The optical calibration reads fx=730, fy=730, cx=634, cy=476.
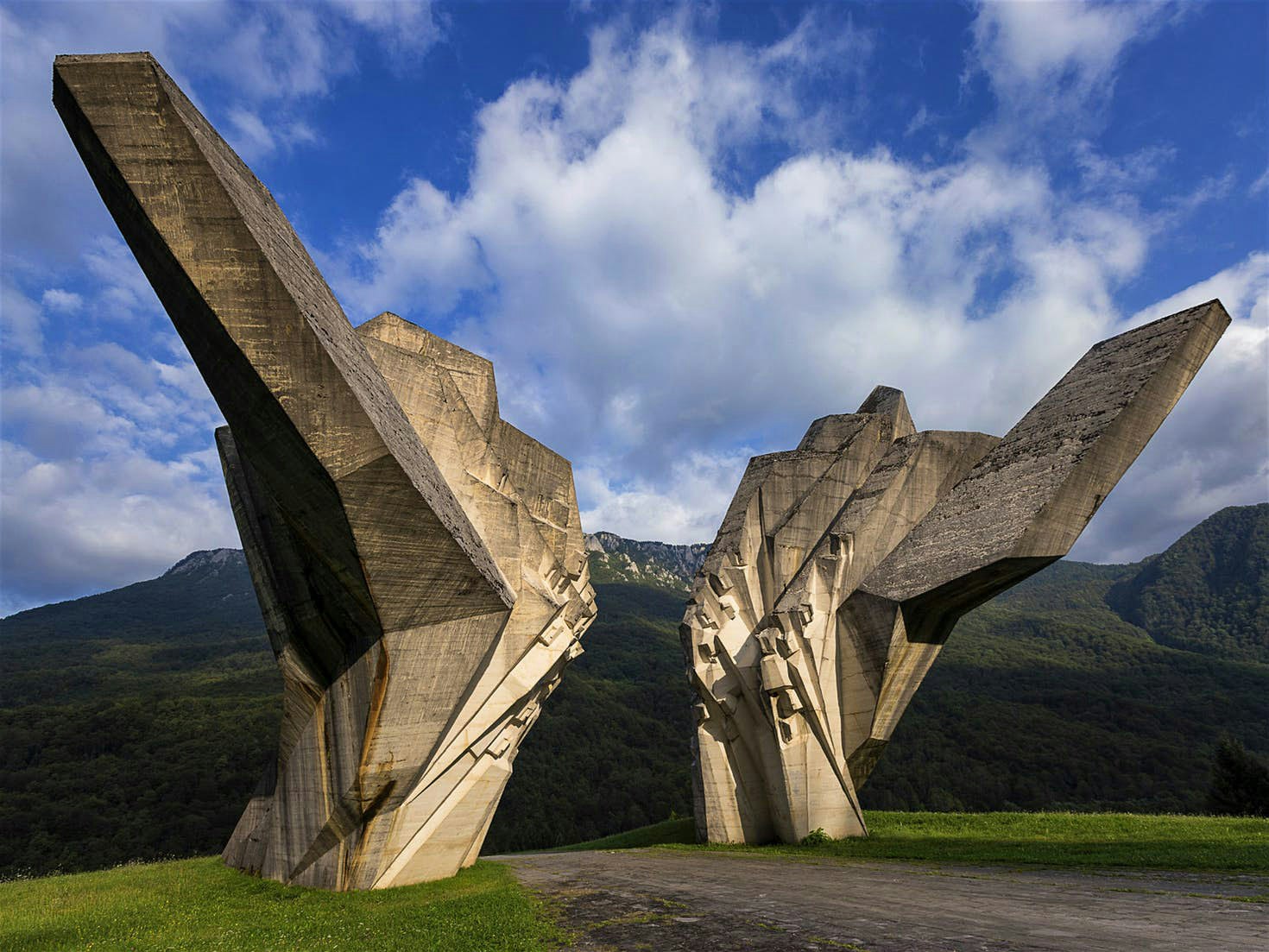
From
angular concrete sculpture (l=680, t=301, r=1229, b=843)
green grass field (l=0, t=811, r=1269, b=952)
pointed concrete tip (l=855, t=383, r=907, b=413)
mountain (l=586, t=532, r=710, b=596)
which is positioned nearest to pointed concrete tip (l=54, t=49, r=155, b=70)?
green grass field (l=0, t=811, r=1269, b=952)

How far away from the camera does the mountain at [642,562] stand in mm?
135375

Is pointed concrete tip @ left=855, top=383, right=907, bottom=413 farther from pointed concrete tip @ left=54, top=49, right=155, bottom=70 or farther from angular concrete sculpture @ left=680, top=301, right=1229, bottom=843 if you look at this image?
pointed concrete tip @ left=54, top=49, right=155, bottom=70

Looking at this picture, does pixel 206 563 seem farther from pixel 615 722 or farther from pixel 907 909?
pixel 907 909

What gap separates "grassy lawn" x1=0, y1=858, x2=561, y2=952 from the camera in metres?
6.39

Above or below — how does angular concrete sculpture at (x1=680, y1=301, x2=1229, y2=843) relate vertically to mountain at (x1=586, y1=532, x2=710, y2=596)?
below

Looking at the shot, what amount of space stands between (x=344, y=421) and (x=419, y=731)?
4299mm

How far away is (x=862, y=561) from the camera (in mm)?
16516

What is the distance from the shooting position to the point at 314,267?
9977mm

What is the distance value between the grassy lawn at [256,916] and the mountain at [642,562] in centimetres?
11281

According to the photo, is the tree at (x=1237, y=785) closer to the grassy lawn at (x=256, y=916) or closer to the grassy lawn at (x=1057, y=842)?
the grassy lawn at (x=1057, y=842)

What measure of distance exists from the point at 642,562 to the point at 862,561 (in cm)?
13685

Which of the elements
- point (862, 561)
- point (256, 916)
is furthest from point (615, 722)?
point (256, 916)

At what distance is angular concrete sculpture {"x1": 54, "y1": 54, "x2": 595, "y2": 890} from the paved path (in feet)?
8.37

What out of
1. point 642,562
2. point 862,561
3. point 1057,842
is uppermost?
point 642,562
